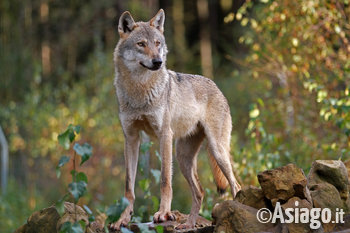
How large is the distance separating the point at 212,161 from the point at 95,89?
7.59 meters

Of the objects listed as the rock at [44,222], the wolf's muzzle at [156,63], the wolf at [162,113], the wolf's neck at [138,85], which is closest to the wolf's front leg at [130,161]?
the wolf at [162,113]

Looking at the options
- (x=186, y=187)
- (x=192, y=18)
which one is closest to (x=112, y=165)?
(x=186, y=187)

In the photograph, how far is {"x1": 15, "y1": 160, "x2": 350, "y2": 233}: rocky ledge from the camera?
4121 millimetres

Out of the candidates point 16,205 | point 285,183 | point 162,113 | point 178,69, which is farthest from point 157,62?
point 178,69

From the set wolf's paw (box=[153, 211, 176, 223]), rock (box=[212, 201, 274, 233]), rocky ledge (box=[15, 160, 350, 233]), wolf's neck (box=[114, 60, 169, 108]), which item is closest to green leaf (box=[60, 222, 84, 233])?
rocky ledge (box=[15, 160, 350, 233])

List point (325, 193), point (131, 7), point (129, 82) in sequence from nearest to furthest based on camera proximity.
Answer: point (325, 193) → point (129, 82) → point (131, 7)

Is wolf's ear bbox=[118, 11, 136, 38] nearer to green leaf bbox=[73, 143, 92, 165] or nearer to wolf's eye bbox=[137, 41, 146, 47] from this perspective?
wolf's eye bbox=[137, 41, 146, 47]

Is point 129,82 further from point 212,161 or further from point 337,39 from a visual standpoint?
point 337,39

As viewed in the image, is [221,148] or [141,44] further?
[221,148]

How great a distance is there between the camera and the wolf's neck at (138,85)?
17.4 feet

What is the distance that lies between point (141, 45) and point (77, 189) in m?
2.28

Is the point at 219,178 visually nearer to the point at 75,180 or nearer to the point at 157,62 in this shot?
the point at 157,62

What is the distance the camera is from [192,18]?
23.0m

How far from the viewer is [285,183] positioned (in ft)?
13.7
